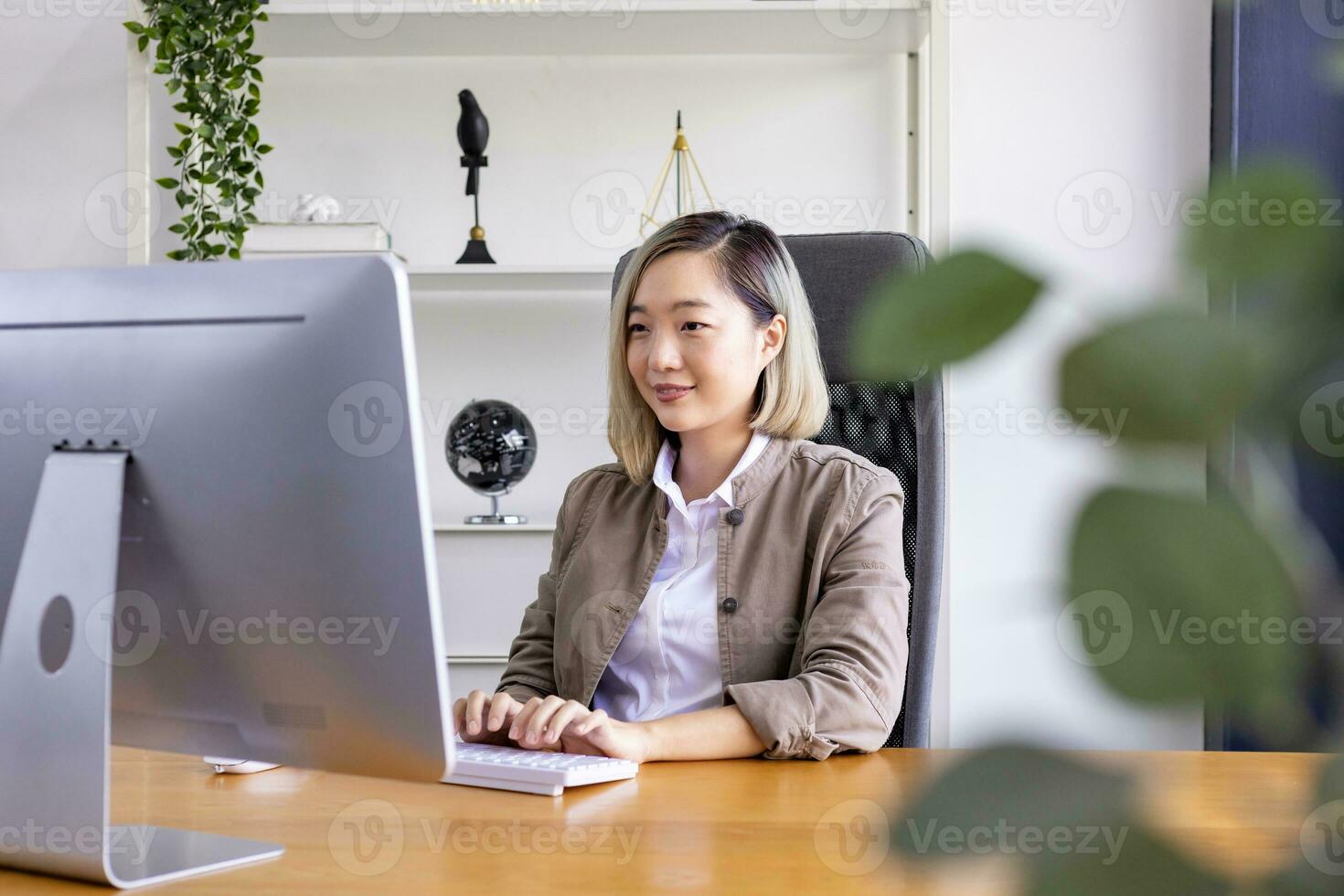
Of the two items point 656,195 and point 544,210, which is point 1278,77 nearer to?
point 656,195

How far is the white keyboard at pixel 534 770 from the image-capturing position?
3.57 feet

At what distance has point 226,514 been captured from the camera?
0.82 metres

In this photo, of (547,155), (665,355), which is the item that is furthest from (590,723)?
(547,155)

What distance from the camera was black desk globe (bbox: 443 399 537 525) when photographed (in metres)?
2.55

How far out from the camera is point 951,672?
2.73 meters

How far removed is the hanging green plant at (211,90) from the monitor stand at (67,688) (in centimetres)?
166

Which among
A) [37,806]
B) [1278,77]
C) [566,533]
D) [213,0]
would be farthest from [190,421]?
[1278,77]

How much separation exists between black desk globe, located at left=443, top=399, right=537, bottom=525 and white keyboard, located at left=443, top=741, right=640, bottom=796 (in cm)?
139

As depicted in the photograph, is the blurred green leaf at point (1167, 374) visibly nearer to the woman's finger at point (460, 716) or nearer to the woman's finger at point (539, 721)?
the woman's finger at point (539, 721)

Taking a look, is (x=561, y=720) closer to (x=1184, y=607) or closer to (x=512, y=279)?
(x=1184, y=607)

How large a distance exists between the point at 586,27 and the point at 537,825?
1.95 meters

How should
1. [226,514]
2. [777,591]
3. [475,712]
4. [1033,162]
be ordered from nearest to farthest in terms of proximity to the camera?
[226,514] < [475,712] < [777,591] < [1033,162]

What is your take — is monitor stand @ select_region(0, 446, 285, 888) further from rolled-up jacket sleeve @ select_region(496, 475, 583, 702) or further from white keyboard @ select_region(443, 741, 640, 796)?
rolled-up jacket sleeve @ select_region(496, 475, 583, 702)

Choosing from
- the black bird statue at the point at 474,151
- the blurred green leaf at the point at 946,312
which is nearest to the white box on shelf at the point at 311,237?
the black bird statue at the point at 474,151
